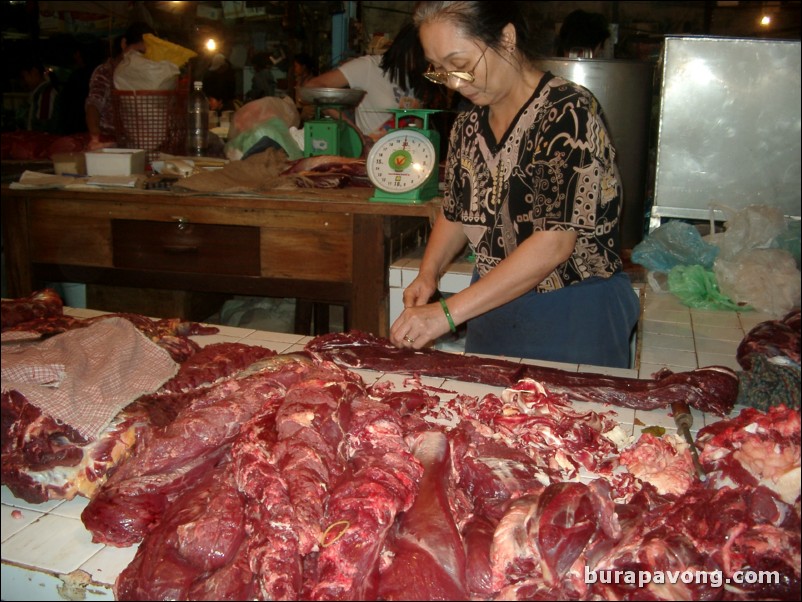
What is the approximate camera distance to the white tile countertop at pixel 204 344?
4.15 feet

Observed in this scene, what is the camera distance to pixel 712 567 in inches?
47.6

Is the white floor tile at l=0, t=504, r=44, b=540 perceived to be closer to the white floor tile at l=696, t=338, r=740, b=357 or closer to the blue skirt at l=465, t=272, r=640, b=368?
the blue skirt at l=465, t=272, r=640, b=368

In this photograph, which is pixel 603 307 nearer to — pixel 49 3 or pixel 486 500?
pixel 486 500

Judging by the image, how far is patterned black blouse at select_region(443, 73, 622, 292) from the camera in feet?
7.41

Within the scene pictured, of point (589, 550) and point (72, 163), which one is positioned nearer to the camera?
point (589, 550)

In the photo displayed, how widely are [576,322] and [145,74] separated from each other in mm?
3748

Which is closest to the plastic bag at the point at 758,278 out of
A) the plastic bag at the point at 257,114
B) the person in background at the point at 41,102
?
the plastic bag at the point at 257,114

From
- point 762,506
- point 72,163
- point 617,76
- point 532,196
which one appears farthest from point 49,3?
point 762,506

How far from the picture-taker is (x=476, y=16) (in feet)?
7.29

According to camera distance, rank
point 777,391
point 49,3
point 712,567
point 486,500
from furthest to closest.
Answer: point 49,3 → point 777,391 → point 486,500 → point 712,567

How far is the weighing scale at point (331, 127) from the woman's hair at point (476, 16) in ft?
6.28

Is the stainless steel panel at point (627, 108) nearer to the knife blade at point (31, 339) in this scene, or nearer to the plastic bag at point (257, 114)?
the plastic bag at point (257, 114)

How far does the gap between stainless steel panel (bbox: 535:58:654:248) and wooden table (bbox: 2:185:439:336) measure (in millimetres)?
1159

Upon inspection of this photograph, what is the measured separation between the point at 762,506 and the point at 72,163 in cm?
431
